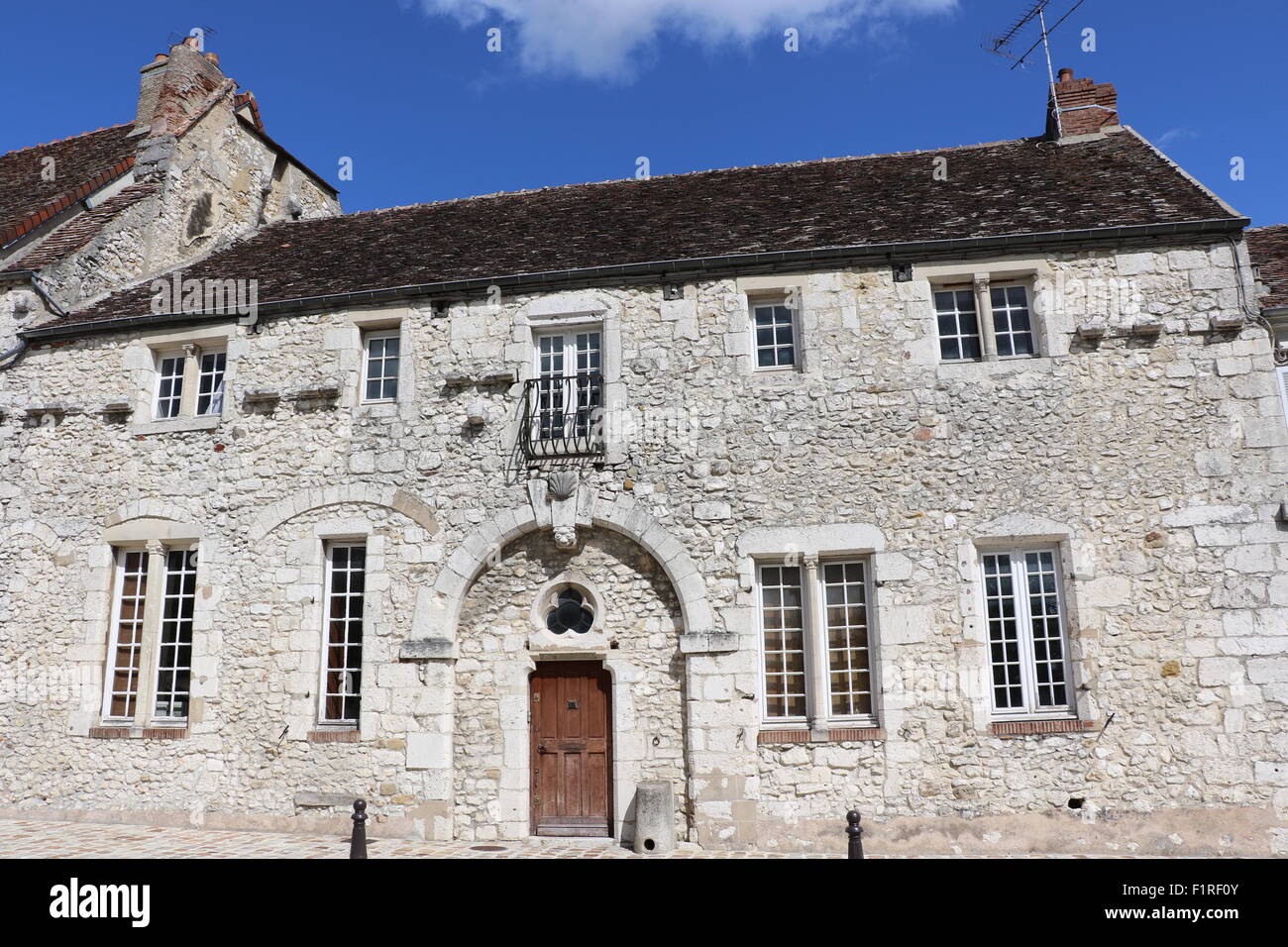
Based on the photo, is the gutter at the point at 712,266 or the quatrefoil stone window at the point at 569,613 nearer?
the gutter at the point at 712,266

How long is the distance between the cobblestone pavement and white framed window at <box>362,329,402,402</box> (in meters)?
4.45

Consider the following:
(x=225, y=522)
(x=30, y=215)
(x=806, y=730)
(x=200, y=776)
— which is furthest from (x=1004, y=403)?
(x=30, y=215)

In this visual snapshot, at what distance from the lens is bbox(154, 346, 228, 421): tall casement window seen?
10.3m

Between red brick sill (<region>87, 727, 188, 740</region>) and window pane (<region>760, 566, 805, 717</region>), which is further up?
window pane (<region>760, 566, 805, 717</region>)

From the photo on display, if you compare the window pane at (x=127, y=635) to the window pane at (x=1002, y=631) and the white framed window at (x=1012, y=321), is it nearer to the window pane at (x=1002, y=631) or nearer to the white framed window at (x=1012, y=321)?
the window pane at (x=1002, y=631)

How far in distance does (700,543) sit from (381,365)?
404cm

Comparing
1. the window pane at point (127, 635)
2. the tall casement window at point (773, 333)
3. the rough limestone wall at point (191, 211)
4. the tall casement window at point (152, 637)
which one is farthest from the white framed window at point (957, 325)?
the rough limestone wall at point (191, 211)

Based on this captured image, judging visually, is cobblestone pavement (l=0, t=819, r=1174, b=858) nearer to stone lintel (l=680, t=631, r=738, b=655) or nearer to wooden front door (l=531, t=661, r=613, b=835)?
wooden front door (l=531, t=661, r=613, b=835)

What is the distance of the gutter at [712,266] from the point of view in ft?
29.4

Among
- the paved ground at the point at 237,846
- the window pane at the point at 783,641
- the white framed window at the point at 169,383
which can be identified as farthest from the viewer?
the white framed window at the point at 169,383

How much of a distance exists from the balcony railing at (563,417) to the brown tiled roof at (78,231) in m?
6.38

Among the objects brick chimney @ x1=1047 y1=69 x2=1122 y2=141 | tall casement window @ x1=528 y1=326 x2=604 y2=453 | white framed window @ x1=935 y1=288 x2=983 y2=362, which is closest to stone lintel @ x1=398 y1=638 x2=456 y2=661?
tall casement window @ x1=528 y1=326 x2=604 y2=453

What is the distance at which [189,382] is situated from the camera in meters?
10.4

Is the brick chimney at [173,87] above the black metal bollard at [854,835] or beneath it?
above
